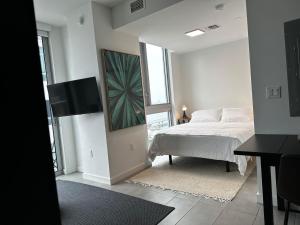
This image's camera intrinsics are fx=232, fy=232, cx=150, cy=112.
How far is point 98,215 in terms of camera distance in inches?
103

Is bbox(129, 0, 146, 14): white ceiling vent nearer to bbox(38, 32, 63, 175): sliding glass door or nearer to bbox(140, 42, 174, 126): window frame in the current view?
bbox(38, 32, 63, 175): sliding glass door

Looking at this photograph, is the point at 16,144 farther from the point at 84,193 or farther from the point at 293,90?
the point at 84,193

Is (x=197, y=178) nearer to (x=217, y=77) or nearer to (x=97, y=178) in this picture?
(x=97, y=178)

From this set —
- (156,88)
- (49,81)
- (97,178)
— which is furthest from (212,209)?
(156,88)

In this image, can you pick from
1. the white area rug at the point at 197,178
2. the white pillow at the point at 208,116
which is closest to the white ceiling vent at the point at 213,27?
the white pillow at the point at 208,116

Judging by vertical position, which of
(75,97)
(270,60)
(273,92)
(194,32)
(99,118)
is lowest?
(99,118)

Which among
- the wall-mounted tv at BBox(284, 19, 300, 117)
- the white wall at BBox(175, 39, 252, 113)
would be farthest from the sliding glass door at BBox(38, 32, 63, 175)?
the wall-mounted tv at BBox(284, 19, 300, 117)

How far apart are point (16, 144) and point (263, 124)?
94.3 inches

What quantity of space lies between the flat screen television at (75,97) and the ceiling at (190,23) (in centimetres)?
110

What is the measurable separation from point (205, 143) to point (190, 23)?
75.2 inches

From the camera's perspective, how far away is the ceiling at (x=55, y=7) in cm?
329

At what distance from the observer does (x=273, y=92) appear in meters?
2.36

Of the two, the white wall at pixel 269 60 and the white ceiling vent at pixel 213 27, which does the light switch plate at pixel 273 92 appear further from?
the white ceiling vent at pixel 213 27

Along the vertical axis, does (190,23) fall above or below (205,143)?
above
